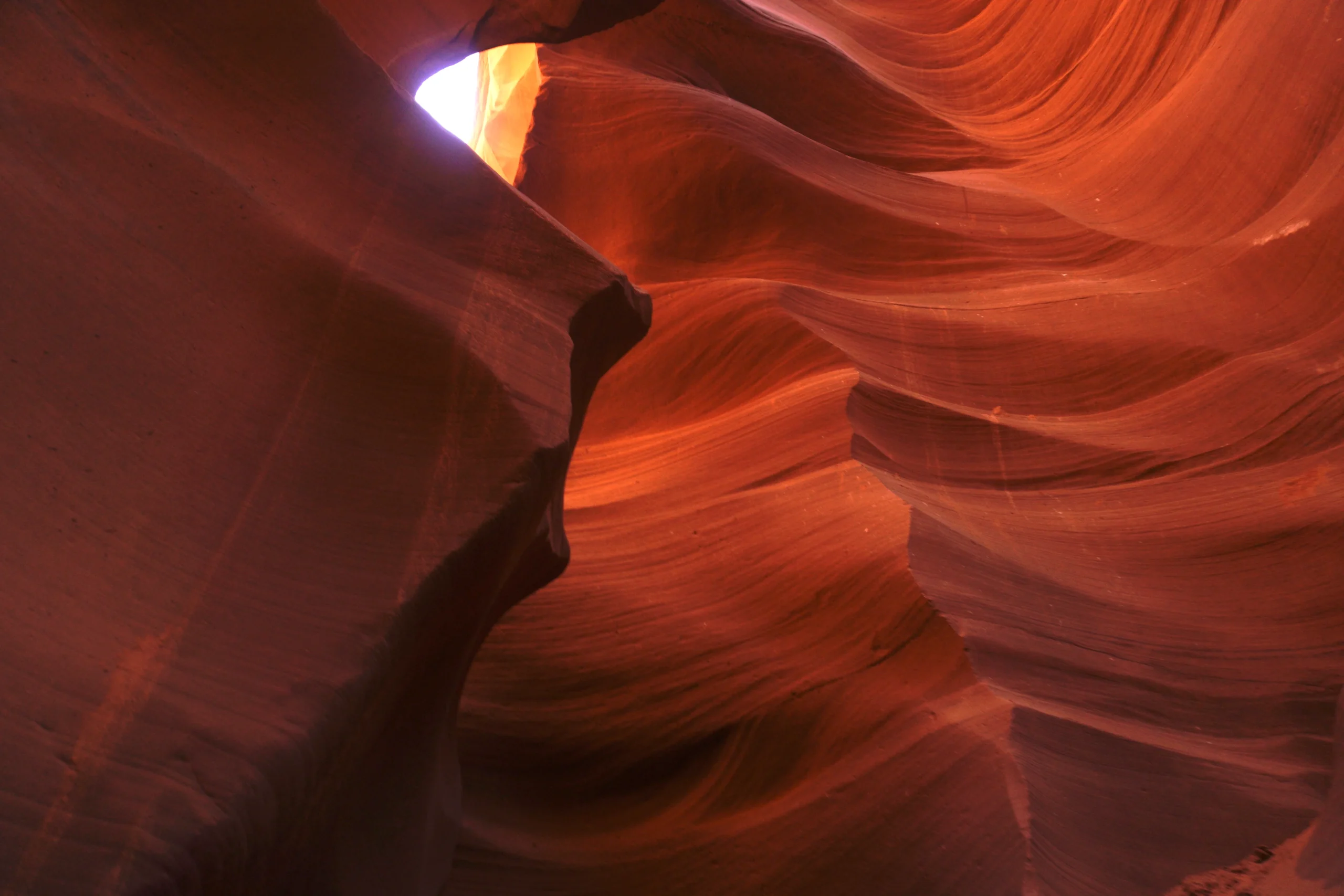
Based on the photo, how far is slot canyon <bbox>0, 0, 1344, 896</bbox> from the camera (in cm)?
166

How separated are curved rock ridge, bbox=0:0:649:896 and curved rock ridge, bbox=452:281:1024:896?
50 centimetres

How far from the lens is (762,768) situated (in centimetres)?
282

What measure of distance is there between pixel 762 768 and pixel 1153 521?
58.1 inches

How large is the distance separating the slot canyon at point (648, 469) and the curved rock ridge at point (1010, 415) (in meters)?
0.02

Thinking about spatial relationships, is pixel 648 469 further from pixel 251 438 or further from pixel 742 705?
pixel 251 438

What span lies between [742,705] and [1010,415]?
5.10ft

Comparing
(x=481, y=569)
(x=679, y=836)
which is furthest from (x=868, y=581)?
(x=481, y=569)

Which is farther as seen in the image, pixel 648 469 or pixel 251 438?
pixel 648 469

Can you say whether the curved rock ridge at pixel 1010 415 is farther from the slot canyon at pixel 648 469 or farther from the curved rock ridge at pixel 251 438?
the curved rock ridge at pixel 251 438

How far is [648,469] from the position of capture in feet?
12.7

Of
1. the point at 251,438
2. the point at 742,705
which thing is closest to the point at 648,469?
the point at 742,705

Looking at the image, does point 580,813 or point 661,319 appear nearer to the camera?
point 580,813

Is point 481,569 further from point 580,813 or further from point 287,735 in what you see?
point 580,813

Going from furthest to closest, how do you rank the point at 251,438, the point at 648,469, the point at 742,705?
the point at 648,469, the point at 742,705, the point at 251,438
